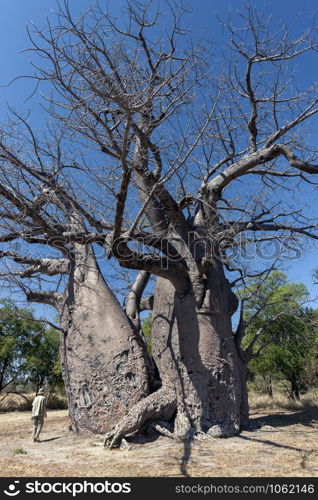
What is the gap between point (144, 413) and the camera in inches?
163

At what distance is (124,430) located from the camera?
396 cm

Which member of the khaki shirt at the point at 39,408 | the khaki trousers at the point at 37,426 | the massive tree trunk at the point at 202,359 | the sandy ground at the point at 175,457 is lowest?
the sandy ground at the point at 175,457

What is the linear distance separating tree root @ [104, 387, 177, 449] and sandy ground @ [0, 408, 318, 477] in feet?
0.45

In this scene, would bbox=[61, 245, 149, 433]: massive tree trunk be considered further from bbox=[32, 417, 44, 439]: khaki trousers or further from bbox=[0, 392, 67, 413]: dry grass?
bbox=[0, 392, 67, 413]: dry grass

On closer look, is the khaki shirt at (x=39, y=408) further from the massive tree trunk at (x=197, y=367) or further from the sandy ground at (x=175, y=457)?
the massive tree trunk at (x=197, y=367)

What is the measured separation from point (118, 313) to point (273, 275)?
796 cm

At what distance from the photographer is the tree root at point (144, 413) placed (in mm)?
3941

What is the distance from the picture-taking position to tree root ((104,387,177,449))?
155 inches

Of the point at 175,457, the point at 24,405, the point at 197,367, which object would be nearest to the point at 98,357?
the point at 197,367

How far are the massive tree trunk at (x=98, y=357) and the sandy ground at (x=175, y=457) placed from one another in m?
0.35

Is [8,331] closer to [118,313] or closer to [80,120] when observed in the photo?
[118,313]

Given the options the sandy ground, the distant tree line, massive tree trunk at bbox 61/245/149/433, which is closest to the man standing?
the sandy ground

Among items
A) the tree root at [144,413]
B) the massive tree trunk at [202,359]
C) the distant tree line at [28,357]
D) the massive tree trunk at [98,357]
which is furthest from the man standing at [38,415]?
the distant tree line at [28,357]
